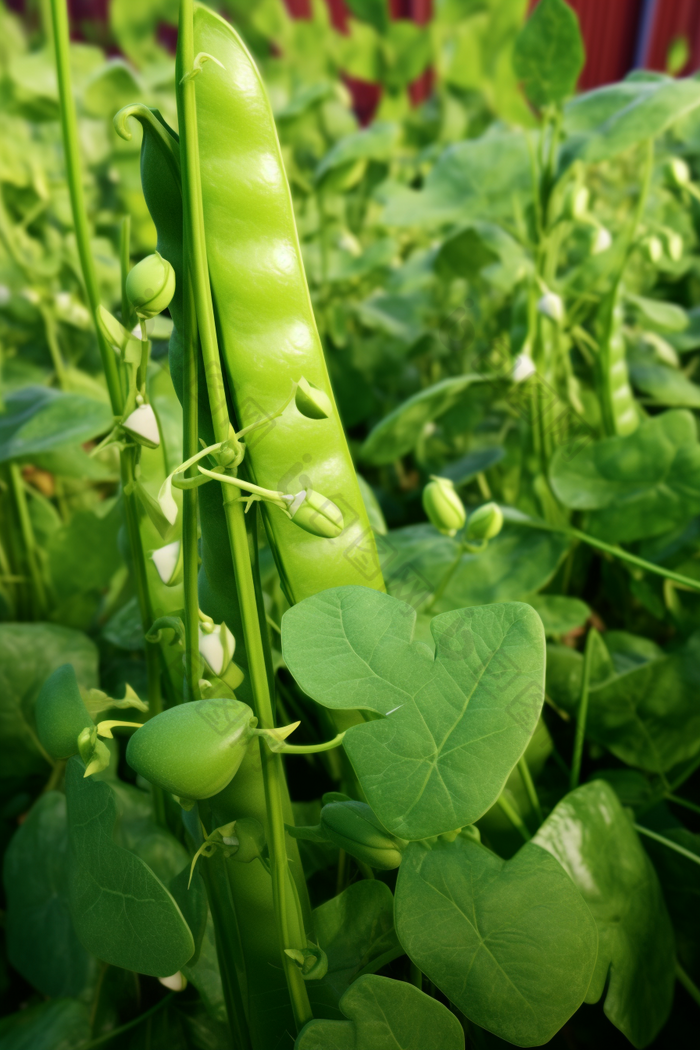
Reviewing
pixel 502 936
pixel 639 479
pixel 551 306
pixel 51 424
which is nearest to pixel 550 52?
pixel 551 306

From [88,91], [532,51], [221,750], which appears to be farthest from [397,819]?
[88,91]

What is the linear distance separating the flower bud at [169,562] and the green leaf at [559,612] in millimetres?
206

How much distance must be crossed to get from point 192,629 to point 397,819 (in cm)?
8

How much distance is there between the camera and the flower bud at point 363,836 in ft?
0.68

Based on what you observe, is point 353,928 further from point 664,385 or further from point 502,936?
point 664,385

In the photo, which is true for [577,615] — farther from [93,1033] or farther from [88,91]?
[88,91]

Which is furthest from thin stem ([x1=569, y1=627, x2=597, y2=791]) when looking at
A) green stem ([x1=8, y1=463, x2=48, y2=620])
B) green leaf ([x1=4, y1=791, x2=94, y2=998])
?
green stem ([x1=8, y1=463, x2=48, y2=620])

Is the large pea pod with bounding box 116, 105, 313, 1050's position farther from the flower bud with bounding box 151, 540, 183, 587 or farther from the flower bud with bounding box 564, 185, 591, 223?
the flower bud with bounding box 564, 185, 591, 223

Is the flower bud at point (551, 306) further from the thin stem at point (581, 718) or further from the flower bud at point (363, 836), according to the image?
the flower bud at point (363, 836)

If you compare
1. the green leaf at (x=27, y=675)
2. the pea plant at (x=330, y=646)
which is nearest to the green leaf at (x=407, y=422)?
the pea plant at (x=330, y=646)

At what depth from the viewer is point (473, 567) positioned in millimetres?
398

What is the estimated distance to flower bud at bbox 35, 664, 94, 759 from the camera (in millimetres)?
207

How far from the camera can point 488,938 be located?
0.21m

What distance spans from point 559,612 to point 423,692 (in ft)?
0.67
